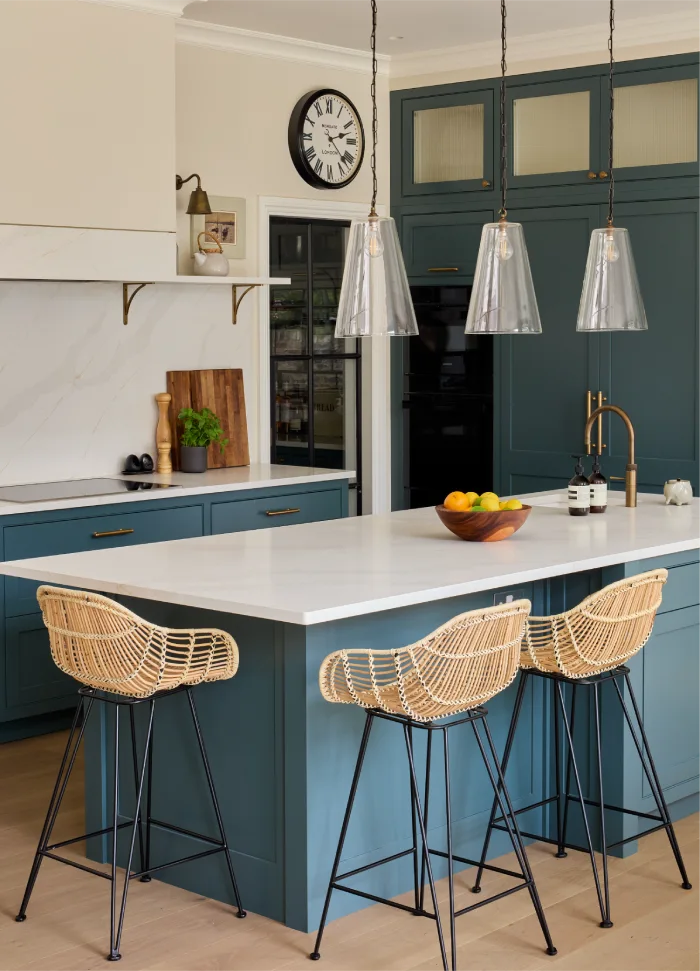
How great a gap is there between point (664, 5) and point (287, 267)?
204 cm

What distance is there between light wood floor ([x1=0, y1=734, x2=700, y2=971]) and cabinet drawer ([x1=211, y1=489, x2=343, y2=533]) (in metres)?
1.97

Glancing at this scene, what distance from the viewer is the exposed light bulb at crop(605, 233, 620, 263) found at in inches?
149

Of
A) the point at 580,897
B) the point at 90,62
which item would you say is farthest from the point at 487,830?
the point at 90,62

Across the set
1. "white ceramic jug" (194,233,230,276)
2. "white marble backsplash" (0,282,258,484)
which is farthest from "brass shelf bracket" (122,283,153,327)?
"white ceramic jug" (194,233,230,276)

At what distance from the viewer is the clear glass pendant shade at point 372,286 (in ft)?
11.2

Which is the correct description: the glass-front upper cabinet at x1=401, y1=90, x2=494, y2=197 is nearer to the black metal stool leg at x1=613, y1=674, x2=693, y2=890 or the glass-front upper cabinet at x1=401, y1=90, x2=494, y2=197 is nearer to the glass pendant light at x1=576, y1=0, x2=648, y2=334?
the glass pendant light at x1=576, y1=0, x2=648, y2=334

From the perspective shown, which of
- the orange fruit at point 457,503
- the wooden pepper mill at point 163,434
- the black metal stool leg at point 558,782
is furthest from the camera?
the wooden pepper mill at point 163,434

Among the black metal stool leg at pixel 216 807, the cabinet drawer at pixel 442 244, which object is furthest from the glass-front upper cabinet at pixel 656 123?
the black metal stool leg at pixel 216 807

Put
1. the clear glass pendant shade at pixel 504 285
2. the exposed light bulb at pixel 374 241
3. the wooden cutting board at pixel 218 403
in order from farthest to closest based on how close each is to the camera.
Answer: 1. the wooden cutting board at pixel 218 403
2. the clear glass pendant shade at pixel 504 285
3. the exposed light bulb at pixel 374 241

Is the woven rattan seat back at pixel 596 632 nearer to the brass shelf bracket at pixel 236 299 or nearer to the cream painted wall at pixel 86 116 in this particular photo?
the cream painted wall at pixel 86 116

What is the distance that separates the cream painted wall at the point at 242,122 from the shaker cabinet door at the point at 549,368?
1076 mm

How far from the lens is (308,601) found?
2988 mm

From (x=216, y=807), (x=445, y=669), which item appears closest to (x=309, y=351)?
(x=216, y=807)

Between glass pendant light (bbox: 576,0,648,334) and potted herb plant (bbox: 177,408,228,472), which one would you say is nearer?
glass pendant light (bbox: 576,0,648,334)
